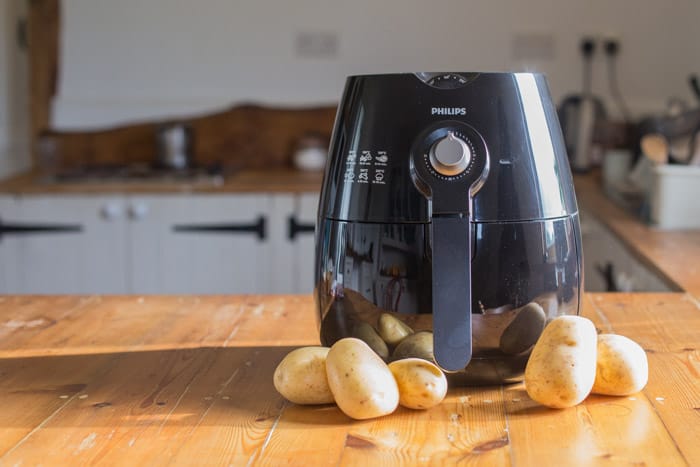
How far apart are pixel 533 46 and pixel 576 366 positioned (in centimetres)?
304

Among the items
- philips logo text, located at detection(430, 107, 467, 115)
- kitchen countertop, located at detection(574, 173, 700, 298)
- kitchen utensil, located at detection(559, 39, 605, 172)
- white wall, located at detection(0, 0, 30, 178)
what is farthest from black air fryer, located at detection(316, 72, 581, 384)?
white wall, located at detection(0, 0, 30, 178)

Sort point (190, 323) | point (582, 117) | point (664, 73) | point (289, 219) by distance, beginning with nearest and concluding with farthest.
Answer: point (190, 323)
point (289, 219)
point (582, 117)
point (664, 73)

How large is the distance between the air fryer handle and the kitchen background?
292 centimetres

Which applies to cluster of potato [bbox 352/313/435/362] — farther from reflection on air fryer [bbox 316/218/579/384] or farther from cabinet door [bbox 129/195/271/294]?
cabinet door [bbox 129/195/271/294]

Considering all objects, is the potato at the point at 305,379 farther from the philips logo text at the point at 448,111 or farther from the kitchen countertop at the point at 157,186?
the kitchen countertop at the point at 157,186

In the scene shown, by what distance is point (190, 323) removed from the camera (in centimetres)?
103

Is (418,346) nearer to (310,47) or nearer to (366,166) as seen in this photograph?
(366,166)

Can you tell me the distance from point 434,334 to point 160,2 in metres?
3.13

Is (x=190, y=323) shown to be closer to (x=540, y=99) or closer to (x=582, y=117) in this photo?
(x=540, y=99)

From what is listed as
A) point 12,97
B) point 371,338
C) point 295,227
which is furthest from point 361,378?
point 12,97

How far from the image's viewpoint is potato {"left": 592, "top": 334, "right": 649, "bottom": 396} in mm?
752

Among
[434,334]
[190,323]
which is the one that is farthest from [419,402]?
[190,323]

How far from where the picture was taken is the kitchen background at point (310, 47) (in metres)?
3.59

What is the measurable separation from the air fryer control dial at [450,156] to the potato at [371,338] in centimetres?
15
